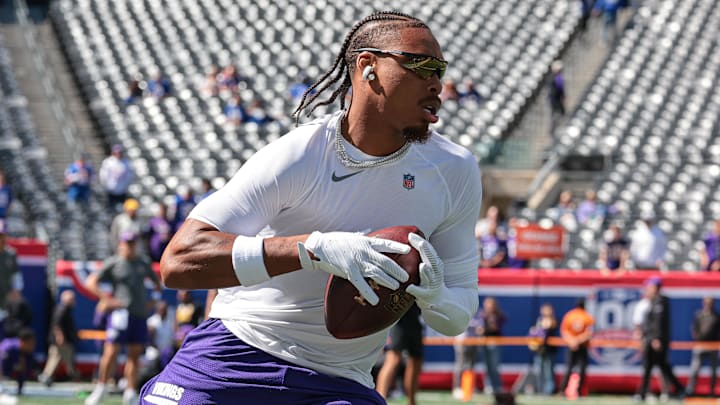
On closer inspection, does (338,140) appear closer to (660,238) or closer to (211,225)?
(211,225)

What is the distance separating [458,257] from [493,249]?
39.2 feet

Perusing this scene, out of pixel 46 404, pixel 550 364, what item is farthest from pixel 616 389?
pixel 46 404

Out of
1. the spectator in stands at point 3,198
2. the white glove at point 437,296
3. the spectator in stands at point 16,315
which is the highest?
the white glove at point 437,296

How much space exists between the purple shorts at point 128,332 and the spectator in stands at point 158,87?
421 inches

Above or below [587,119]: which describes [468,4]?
above

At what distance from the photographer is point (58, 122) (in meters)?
21.3

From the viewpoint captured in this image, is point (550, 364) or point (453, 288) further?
point (550, 364)

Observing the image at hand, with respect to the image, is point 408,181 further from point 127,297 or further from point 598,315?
point 598,315

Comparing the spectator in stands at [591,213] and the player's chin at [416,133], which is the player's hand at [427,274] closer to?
the player's chin at [416,133]

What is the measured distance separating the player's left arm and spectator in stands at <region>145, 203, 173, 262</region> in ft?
39.5

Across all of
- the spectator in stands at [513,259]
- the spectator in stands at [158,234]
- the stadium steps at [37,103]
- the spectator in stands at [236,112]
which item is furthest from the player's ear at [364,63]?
the spectator in stands at [236,112]

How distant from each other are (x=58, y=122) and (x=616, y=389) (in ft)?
35.8

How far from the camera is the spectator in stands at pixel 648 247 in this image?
631 inches

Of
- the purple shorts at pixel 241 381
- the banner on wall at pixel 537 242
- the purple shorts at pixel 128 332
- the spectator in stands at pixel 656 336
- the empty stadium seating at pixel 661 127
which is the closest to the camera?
the purple shorts at pixel 241 381
